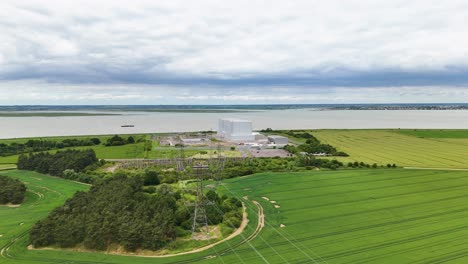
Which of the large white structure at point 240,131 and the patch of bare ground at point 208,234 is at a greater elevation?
the large white structure at point 240,131

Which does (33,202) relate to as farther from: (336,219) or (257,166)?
(336,219)

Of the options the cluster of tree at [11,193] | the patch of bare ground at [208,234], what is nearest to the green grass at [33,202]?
the cluster of tree at [11,193]

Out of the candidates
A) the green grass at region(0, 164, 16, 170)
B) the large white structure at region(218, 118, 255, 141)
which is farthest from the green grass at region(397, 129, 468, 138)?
the green grass at region(0, 164, 16, 170)

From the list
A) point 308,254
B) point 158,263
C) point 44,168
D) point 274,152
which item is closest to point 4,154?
point 44,168

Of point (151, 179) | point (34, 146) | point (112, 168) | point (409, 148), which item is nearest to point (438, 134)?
point (409, 148)

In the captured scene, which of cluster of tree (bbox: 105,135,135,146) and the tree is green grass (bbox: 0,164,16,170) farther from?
the tree

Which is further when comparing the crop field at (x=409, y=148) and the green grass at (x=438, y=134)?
the green grass at (x=438, y=134)

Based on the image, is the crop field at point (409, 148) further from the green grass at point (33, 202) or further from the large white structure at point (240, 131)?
the green grass at point (33, 202)
